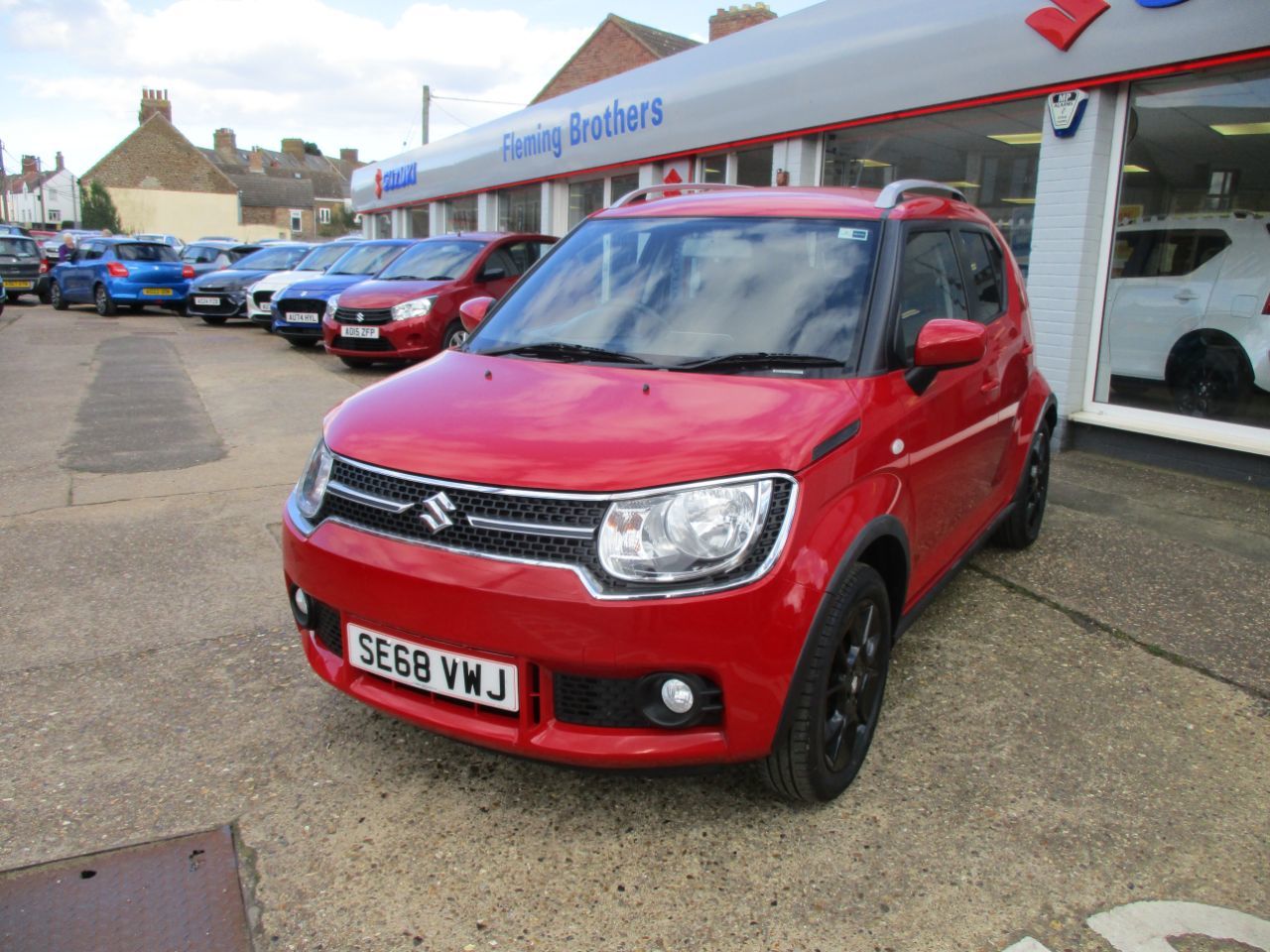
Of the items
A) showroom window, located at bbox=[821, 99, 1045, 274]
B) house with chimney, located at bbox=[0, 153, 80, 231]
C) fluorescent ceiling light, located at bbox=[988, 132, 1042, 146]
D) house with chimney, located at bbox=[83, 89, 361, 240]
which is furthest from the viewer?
house with chimney, located at bbox=[0, 153, 80, 231]

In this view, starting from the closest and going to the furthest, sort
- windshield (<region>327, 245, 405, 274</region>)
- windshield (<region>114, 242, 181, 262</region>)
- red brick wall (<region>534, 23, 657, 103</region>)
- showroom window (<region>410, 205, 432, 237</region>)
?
windshield (<region>327, 245, 405, 274</region>) < windshield (<region>114, 242, 181, 262</region>) < showroom window (<region>410, 205, 432, 237</region>) < red brick wall (<region>534, 23, 657, 103</region>)

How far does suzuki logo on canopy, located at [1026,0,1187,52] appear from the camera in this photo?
23.5 feet

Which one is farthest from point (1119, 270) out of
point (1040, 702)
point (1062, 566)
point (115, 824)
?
point (115, 824)

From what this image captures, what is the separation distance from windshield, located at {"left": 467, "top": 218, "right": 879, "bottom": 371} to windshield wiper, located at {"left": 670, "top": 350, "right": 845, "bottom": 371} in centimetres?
2

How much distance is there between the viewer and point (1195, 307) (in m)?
7.75

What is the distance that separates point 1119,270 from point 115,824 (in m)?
7.97

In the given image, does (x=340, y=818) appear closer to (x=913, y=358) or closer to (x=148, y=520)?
(x=913, y=358)

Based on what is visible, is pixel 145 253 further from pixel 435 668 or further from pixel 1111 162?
pixel 435 668

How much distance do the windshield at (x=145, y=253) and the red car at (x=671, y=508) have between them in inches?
765

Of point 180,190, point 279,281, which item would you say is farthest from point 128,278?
point 180,190

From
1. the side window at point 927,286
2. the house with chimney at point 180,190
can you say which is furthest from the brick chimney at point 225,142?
the side window at point 927,286

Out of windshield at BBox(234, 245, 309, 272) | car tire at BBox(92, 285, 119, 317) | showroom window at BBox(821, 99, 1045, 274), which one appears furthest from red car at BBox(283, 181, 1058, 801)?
car tire at BBox(92, 285, 119, 317)

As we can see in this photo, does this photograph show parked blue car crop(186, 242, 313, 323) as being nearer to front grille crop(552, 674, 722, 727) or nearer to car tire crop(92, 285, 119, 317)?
car tire crop(92, 285, 119, 317)

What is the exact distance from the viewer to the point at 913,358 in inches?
123
